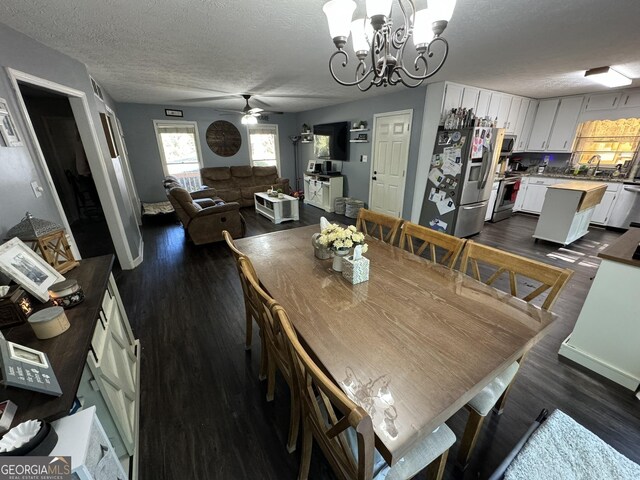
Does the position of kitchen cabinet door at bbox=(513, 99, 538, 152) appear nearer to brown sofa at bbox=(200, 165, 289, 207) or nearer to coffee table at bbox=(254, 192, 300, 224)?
coffee table at bbox=(254, 192, 300, 224)

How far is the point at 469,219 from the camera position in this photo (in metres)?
4.12

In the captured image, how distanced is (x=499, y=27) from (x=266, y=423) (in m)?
3.27

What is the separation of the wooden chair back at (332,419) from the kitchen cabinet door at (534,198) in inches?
249

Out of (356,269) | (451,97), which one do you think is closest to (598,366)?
(356,269)

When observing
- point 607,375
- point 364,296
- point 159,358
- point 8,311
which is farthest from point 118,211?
point 607,375

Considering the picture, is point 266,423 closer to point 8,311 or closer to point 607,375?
point 8,311

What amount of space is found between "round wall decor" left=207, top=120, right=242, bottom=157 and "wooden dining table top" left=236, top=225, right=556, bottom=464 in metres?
5.71

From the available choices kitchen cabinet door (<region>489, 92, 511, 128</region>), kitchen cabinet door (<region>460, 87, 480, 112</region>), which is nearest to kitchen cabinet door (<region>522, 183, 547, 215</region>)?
kitchen cabinet door (<region>489, 92, 511, 128</region>)

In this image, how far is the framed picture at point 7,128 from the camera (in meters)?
1.59

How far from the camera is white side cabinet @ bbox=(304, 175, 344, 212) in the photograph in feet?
19.0

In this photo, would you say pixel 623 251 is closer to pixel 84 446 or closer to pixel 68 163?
pixel 84 446

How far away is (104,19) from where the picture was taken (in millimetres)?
1785

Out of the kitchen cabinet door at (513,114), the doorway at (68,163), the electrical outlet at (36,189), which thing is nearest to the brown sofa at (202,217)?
the doorway at (68,163)

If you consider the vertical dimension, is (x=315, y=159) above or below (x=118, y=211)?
above
